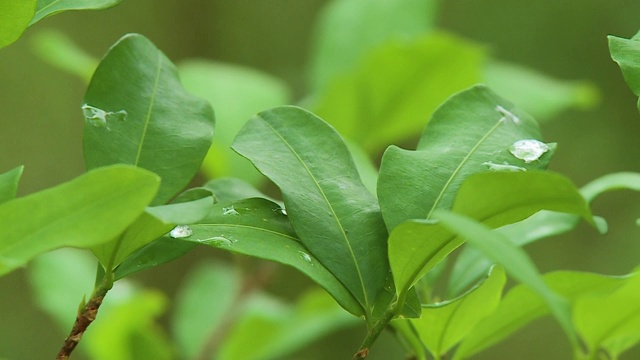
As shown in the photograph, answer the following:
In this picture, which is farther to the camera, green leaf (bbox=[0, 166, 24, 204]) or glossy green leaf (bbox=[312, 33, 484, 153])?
glossy green leaf (bbox=[312, 33, 484, 153])

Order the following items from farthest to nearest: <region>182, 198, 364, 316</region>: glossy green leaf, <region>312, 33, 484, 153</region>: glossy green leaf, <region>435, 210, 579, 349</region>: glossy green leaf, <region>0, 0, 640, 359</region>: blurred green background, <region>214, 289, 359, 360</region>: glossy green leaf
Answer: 1. <region>0, 0, 640, 359</region>: blurred green background
2. <region>214, 289, 359, 360</region>: glossy green leaf
3. <region>312, 33, 484, 153</region>: glossy green leaf
4. <region>182, 198, 364, 316</region>: glossy green leaf
5. <region>435, 210, 579, 349</region>: glossy green leaf

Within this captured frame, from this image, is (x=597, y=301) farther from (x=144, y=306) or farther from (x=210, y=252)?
(x=210, y=252)

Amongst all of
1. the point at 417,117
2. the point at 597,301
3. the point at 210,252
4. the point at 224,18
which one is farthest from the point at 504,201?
the point at 224,18

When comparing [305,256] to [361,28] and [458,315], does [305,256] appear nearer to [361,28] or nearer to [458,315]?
[458,315]

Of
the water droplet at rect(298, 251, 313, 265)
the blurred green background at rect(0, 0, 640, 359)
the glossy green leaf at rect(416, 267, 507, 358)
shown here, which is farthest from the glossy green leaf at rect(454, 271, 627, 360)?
the blurred green background at rect(0, 0, 640, 359)

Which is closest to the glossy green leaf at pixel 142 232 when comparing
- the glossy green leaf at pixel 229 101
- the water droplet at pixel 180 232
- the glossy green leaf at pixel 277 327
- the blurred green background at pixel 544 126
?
the water droplet at pixel 180 232

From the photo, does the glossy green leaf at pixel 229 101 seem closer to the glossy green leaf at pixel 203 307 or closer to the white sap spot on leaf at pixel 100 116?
the glossy green leaf at pixel 203 307

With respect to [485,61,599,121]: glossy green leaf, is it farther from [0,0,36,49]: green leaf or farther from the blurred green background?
the blurred green background
